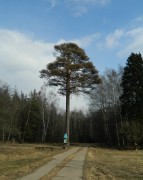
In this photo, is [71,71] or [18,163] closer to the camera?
[18,163]

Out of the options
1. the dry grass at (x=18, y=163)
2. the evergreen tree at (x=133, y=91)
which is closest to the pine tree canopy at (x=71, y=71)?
the evergreen tree at (x=133, y=91)

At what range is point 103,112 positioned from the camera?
212 feet

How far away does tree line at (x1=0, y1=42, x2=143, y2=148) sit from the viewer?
158 ft

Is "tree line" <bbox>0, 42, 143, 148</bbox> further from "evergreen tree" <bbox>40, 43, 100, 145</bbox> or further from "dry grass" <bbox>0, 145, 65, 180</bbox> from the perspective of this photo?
"dry grass" <bbox>0, 145, 65, 180</bbox>

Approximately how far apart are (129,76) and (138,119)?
22.5 feet

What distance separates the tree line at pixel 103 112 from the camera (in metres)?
48.1

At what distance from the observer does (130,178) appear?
14.1m

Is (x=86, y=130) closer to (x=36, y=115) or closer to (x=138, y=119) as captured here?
(x=36, y=115)

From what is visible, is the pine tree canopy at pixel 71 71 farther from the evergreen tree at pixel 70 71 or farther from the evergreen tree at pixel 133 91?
the evergreen tree at pixel 133 91

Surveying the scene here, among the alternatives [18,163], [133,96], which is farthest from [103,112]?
[18,163]

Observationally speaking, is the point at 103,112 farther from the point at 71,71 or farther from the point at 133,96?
the point at 71,71

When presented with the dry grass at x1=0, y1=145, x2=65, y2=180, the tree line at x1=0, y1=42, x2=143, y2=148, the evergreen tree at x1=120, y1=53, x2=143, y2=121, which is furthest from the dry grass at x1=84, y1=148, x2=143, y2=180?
the evergreen tree at x1=120, y1=53, x2=143, y2=121

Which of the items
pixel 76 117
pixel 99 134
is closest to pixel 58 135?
pixel 99 134

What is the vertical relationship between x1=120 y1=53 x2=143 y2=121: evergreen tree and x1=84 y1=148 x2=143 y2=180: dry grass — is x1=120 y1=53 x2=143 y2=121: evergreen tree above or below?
above
